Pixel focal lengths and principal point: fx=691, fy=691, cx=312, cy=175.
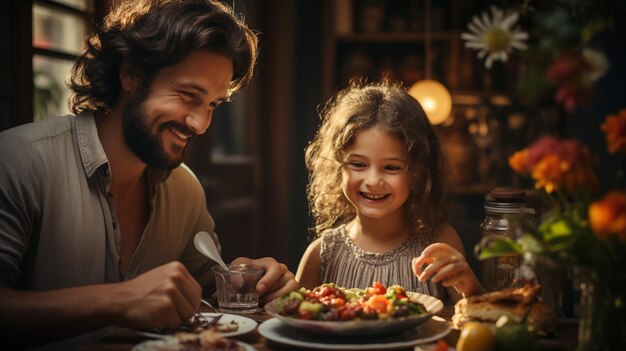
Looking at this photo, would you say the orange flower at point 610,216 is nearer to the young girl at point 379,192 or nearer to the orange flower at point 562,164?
the orange flower at point 562,164

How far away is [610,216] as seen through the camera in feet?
3.14

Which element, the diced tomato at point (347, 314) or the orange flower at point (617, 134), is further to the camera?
the diced tomato at point (347, 314)

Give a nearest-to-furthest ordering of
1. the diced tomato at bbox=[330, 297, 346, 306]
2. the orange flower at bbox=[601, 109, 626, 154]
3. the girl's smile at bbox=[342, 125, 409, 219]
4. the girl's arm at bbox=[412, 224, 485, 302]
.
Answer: the orange flower at bbox=[601, 109, 626, 154], the diced tomato at bbox=[330, 297, 346, 306], the girl's arm at bbox=[412, 224, 485, 302], the girl's smile at bbox=[342, 125, 409, 219]

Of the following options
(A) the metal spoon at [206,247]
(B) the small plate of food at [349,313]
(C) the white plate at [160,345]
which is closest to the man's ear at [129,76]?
(A) the metal spoon at [206,247]

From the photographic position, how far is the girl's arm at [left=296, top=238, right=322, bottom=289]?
217cm

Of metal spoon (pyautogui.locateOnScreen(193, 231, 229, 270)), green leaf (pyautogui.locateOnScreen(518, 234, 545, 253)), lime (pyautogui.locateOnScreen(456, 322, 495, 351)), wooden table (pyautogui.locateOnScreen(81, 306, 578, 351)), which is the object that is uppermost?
green leaf (pyautogui.locateOnScreen(518, 234, 545, 253))

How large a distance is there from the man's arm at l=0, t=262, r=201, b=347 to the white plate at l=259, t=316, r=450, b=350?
174 mm

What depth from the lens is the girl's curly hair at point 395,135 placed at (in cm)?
208

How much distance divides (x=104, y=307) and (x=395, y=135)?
3.36 feet

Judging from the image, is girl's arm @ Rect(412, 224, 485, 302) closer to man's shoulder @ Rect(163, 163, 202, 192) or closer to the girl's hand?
the girl's hand

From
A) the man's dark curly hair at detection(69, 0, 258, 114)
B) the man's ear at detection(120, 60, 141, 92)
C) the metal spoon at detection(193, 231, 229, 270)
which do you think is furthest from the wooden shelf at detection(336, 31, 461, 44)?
the metal spoon at detection(193, 231, 229, 270)

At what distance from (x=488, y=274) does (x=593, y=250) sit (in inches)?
27.9

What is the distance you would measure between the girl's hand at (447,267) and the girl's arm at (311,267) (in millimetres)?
628

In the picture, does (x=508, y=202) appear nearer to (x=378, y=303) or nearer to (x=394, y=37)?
(x=378, y=303)
